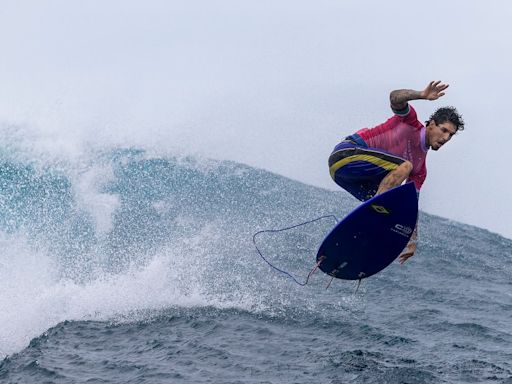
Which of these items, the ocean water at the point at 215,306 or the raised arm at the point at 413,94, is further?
the ocean water at the point at 215,306

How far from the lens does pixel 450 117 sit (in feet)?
29.0

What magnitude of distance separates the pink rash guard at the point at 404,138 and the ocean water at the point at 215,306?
10.6ft

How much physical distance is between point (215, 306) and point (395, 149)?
527cm

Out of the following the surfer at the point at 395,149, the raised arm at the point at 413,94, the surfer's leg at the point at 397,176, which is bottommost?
the surfer's leg at the point at 397,176

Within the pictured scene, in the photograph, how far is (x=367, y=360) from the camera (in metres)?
9.99

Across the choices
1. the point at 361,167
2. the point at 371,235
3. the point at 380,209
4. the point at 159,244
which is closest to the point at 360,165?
the point at 361,167

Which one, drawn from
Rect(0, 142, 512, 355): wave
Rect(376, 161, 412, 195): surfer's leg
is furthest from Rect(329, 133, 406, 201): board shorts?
Rect(0, 142, 512, 355): wave

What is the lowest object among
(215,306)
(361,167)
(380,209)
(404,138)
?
(215,306)

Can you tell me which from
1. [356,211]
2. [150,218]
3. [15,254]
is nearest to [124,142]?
[150,218]

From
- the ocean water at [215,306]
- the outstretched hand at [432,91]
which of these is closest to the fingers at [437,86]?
the outstretched hand at [432,91]

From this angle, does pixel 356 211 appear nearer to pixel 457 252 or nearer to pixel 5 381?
pixel 5 381

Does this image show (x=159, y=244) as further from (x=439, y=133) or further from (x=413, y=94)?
(x=413, y=94)

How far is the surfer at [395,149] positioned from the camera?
29.1 ft

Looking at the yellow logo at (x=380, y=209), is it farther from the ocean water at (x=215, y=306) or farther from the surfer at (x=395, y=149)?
the ocean water at (x=215, y=306)
